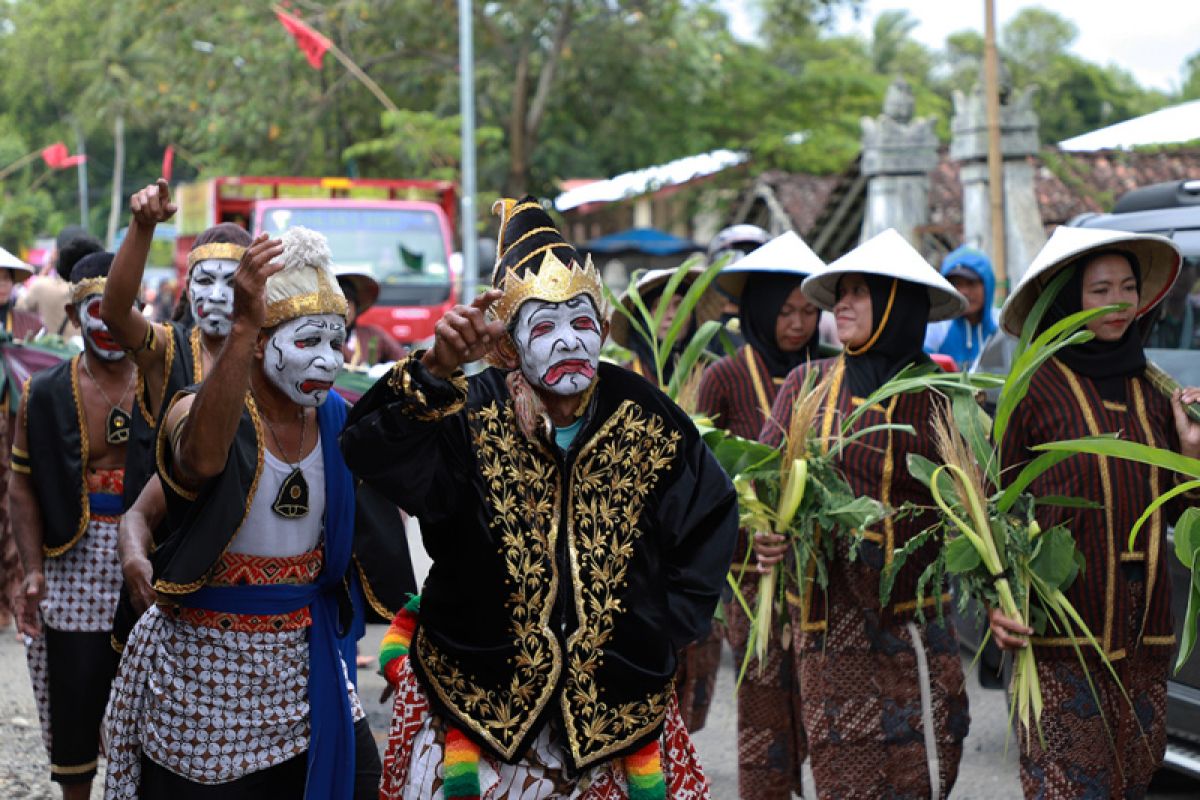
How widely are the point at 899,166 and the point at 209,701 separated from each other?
48.6 feet

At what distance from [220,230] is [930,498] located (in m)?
2.53

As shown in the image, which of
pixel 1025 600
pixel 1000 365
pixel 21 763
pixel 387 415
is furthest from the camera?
pixel 1000 365

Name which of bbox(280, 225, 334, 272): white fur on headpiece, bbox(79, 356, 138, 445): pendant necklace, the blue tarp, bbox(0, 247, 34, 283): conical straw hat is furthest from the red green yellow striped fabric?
the blue tarp

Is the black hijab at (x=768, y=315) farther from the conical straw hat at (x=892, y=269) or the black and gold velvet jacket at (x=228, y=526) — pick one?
the black and gold velvet jacket at (x=228, y=526)

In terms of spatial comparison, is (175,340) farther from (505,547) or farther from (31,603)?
(505,547)

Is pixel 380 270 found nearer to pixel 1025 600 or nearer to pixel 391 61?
pixel 391 61

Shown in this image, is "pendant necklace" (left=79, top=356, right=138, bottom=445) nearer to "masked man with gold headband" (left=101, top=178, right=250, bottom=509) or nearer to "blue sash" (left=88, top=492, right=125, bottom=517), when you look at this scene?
"blue sash" (left=88, top=492, right=125, bottom=517)

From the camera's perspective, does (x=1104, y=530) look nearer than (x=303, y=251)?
No

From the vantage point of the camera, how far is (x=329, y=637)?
450cm

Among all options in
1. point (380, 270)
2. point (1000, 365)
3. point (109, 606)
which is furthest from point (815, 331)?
point (380, 270)

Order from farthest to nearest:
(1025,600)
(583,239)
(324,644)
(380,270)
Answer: (583,239) < (380,270) < (1025,600) < (324,644)

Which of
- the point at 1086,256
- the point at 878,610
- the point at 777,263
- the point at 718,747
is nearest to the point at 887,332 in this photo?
the point at 1086,256

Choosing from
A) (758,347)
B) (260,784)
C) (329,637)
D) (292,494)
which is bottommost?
(260,784)

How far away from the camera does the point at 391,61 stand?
84.2 feet
